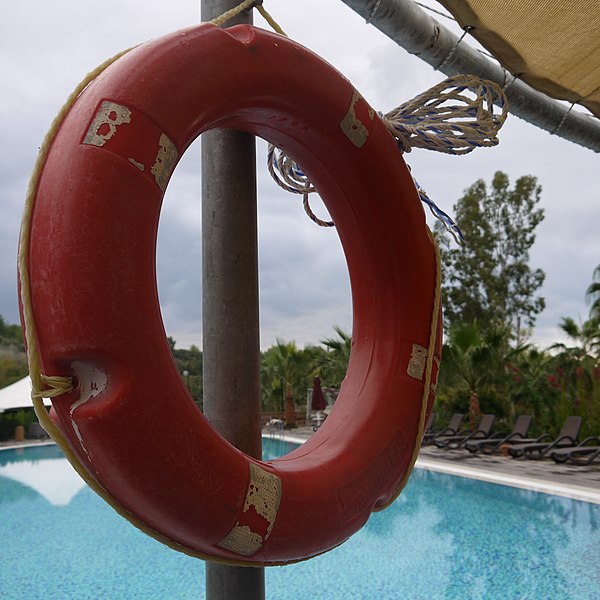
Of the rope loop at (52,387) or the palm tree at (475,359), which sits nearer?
the rope loop at (52,387)

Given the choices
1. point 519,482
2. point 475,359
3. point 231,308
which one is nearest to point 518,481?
point 519,482

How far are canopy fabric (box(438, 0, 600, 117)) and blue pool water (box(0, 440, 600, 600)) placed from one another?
10.4 feet

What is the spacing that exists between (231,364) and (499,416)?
10.7 meters

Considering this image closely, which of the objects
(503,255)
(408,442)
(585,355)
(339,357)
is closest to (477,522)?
(408,442)

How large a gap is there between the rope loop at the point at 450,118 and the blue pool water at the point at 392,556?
3.38 meters

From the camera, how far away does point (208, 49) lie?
1.16m

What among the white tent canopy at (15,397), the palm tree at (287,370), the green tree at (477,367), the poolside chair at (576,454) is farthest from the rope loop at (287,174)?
the palm tree at (287,370)

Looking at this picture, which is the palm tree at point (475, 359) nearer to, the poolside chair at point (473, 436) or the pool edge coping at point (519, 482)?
the poolside chair at point (473, 436)

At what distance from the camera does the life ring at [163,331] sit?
0.94 m

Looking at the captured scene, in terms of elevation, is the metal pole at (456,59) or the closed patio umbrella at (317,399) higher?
the metal pole at (456,59)

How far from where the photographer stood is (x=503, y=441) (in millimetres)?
9609

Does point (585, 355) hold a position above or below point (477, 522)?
above

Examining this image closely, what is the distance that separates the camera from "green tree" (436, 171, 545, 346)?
21203 mm

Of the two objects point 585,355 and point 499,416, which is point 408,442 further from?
point 585,355
